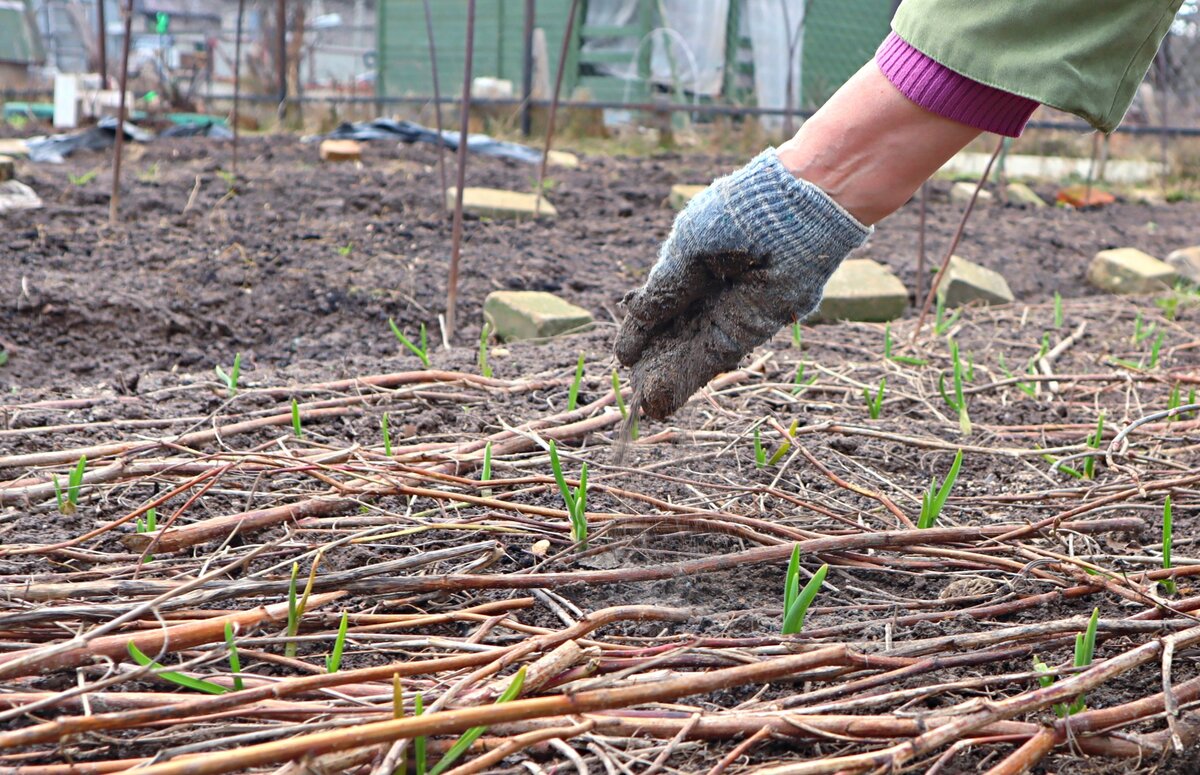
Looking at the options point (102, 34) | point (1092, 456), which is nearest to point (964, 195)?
point (1092, 456)

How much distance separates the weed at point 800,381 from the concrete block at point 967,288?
1.32 m

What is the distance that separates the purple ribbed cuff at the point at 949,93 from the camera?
4.19 feet

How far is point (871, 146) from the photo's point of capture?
1.36 metres

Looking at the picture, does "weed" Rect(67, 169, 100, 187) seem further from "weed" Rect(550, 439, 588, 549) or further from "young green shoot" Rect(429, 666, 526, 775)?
"young green shoot" Rect(429, 666, 526, 775)

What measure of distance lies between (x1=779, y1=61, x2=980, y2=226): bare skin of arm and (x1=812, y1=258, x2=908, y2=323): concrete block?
2.04 m

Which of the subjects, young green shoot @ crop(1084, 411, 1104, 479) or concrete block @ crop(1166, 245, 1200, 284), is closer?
young green shoot @ crop(1084, 411, 1104, 479)

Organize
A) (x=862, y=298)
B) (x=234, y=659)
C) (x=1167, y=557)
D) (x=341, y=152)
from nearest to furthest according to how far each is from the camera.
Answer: (x=234, y=659) < (x=1167, y=557) < (x=862, y=298) < (x=341, y=152)

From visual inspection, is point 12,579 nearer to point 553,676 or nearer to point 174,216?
point 553,676

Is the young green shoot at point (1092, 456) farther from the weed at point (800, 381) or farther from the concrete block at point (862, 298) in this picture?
the concrete block at point (862, 298)

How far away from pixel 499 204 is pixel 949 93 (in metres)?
3.64

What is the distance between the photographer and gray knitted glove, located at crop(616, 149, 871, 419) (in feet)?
4.62

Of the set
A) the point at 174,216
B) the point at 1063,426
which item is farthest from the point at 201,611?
the point at 174,216

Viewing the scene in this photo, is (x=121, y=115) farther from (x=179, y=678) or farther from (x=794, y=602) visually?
(x=794, y=602)

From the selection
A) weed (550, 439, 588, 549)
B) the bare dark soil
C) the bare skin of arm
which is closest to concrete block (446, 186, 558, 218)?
the bare dark soil
